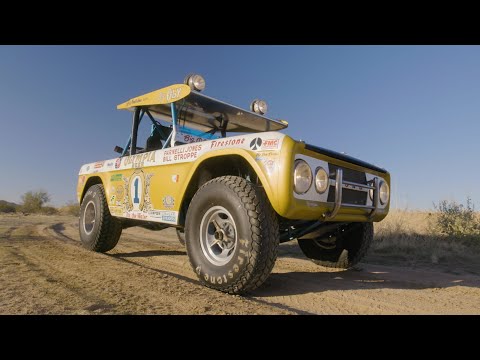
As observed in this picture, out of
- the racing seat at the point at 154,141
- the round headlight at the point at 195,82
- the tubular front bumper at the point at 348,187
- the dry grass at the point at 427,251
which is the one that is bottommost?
the dry grass at the point at 427,251

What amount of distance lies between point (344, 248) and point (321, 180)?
1893mm

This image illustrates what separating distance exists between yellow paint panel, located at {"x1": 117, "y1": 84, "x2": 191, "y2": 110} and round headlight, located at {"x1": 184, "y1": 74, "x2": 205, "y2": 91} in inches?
6.9

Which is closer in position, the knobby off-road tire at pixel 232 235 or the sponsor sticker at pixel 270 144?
the knobby off-road tire at pixel 232 235

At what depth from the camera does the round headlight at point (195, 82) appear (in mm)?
4352

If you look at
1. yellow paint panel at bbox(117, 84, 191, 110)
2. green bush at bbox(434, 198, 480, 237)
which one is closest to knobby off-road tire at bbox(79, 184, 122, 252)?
yellow paint panel at bbox(117, 84, 191, 110)

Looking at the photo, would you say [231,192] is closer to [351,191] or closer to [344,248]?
[351,191]

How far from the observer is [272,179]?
2711 mm

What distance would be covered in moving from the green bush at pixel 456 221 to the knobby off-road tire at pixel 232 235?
23.4ft

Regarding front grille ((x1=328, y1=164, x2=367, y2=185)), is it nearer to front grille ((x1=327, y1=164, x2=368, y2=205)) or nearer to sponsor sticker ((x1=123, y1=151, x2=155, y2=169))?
front grille ((x1=327, y1=164, x2=368, y2=205))

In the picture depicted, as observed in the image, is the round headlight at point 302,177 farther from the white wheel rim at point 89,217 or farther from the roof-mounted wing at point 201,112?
the white wheel rim at point 89,217

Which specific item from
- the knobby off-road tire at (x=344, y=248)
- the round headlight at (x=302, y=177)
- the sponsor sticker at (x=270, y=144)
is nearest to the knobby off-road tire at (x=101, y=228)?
the knobby off-road tire at (x=344, y=248)

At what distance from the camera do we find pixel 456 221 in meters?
8.16

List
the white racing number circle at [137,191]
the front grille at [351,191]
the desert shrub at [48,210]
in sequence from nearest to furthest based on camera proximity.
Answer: the front grille at [351,191] → the white racing number circle at [137,191] → the desert shrub at [48,210]

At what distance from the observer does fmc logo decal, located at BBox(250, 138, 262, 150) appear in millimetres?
2889
